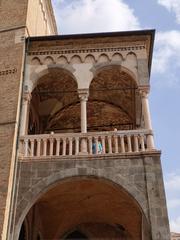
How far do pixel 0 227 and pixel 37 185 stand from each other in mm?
1219

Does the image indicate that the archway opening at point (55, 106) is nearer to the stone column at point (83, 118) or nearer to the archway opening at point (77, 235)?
the stone column at point (83, 118)

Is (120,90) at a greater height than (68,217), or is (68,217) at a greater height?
(120,90)

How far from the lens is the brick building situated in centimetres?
828

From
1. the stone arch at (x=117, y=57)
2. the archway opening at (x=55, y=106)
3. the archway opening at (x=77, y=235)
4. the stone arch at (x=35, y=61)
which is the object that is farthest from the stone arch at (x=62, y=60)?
the archway opening at (x=77, y=235)

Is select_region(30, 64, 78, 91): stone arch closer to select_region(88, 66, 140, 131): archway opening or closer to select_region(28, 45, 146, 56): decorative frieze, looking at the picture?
select_region(28, 45, 146, 56): decorative frieze

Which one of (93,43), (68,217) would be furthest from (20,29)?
(68,217)

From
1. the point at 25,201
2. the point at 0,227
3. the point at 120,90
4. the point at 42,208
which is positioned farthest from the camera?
the point at 120,90

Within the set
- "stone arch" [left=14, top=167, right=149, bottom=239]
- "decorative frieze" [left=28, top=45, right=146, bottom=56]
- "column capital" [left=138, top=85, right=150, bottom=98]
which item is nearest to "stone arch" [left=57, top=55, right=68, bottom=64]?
"decorative frieze" [left=28, top=45, right=146, bottom=56]

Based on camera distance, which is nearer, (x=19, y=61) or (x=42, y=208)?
(x=19, y=61)

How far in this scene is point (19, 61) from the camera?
10.1 m

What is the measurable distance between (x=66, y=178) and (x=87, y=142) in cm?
108

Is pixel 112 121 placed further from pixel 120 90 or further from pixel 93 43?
pixel 93 43

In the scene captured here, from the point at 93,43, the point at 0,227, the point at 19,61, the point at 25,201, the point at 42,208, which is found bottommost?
the point at 0,227

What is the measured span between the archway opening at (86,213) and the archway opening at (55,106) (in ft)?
8.85
